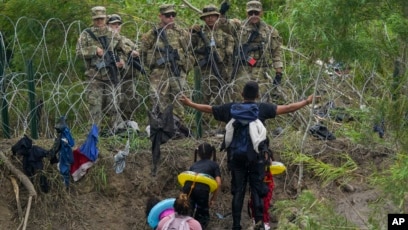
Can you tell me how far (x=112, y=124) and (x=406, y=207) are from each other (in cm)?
444

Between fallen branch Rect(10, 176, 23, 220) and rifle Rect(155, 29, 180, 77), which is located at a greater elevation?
rifle Rect(155, 29, 180, 77)

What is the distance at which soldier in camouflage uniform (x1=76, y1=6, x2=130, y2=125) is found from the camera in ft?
34.9

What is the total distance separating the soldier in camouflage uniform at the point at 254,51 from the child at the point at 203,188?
147 cm

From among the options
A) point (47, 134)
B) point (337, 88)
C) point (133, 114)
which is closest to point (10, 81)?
point (47, 134)

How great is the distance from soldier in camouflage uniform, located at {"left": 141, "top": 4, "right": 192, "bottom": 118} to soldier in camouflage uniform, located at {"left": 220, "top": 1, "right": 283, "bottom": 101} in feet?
1.81

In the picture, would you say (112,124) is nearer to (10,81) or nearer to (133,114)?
(133,114)

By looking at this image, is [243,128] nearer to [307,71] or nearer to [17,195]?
[307,71]

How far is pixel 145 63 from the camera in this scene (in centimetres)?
1104

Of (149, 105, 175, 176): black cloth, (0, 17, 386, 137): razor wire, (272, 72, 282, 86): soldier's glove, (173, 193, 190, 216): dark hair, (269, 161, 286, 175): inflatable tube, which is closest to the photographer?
(173, 193, 190, 216): dark hair

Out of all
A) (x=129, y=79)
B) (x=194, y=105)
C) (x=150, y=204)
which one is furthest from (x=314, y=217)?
(x=129, y=79)

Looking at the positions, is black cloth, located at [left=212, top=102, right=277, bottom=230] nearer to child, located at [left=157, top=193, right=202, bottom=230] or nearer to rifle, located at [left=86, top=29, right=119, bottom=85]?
child, located at [left=157, top=193, right=202, bottom=230]

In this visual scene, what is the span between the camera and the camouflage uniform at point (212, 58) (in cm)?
1102

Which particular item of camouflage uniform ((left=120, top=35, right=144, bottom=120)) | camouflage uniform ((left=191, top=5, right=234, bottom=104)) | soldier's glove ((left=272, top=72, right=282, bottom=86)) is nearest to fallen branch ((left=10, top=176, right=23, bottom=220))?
camouflage uniform ((left=120, top=35, right=144, bottom=120))

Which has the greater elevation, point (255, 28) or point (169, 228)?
point (255, 28)
